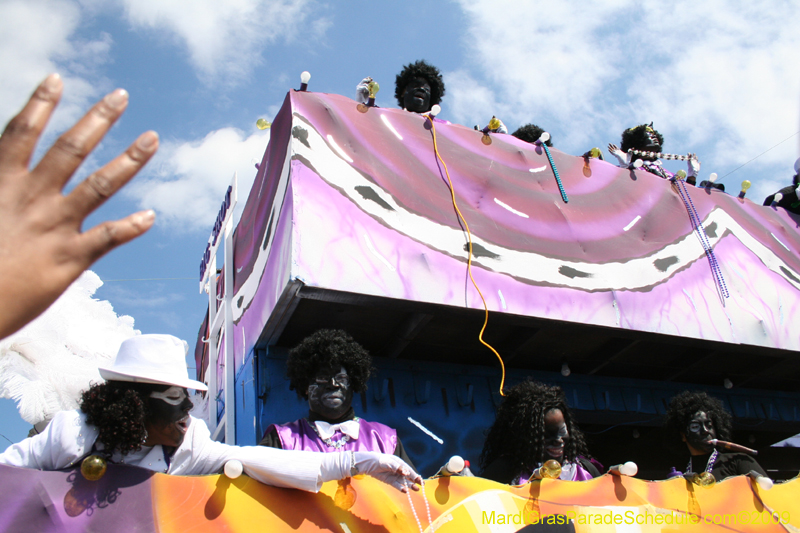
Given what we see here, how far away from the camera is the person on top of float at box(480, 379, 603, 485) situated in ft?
10.7

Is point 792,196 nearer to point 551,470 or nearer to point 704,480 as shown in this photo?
point 704,480

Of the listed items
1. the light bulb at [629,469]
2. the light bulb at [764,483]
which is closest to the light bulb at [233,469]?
the light bulb at [629,469]

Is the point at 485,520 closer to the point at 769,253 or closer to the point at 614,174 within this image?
the point at 614,174

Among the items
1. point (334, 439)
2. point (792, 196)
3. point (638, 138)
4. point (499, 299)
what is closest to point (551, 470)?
point (334, 439)

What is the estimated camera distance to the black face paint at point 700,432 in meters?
3.71

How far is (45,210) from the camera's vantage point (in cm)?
88

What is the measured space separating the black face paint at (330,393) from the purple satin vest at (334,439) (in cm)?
9

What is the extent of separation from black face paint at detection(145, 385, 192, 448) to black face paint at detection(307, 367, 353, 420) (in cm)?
99

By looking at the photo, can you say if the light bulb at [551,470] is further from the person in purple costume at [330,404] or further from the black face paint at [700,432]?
the black face paint at [700,432]

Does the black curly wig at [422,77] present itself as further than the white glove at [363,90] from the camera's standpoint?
Yes

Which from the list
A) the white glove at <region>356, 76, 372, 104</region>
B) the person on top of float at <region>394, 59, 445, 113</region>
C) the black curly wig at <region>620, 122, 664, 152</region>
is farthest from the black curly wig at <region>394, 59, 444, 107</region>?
the black curly wig at <region>620, 122, 664, 152</region>

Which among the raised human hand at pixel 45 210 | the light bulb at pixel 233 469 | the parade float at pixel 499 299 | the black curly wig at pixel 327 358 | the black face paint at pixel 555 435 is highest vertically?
the parade float at pixel 499 299

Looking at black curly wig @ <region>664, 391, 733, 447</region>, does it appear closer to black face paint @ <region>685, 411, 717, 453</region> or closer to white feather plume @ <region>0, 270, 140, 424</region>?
black face paint @ <region>685, 411, 717, 453</region>

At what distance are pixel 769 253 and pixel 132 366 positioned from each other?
5962mm
